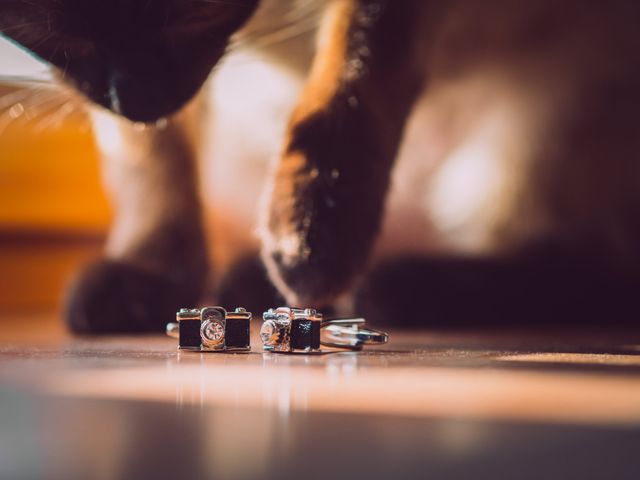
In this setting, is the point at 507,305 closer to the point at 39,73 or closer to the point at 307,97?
the point at 307,97

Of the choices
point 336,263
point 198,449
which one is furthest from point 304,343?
point 198,449

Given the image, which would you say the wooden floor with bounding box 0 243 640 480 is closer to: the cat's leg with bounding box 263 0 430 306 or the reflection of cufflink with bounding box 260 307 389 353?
the reflection of cufflink with bounding box 260 307 389 353

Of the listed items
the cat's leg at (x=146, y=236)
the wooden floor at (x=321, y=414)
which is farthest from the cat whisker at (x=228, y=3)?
the wooden floor at (x=321, y=414)

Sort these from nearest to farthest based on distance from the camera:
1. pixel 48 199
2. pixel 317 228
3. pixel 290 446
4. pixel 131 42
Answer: pixel 290 446, pixel 131 42, pixel 317 228, pixel 48 199

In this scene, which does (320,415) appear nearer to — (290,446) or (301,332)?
(290,446)

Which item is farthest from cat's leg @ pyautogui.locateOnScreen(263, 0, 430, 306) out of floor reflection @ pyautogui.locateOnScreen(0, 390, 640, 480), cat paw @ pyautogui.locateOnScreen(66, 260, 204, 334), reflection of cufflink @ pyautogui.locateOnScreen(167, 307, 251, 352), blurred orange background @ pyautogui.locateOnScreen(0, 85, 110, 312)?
blurred orange background @ pyautogui.locateOnScreen(0, 85, 110, 312)

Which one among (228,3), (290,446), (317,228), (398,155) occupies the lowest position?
(290,446)

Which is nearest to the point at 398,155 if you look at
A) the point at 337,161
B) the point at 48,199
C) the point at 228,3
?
the point at 337,161
